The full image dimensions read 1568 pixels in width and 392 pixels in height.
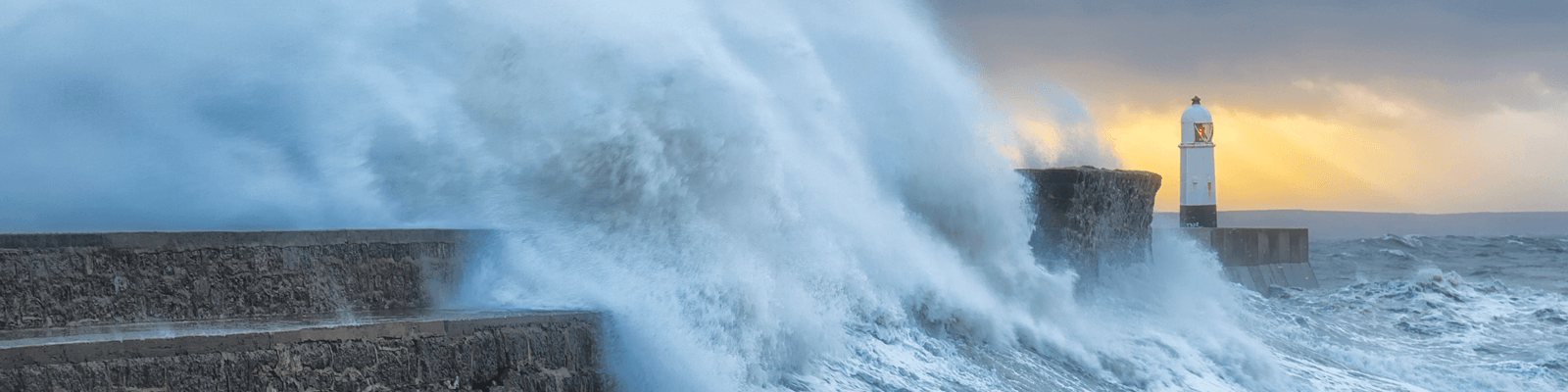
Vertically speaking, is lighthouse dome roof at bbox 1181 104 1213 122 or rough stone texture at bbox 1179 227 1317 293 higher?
lighthouse dome roof at bbox 1181 104 1213 122

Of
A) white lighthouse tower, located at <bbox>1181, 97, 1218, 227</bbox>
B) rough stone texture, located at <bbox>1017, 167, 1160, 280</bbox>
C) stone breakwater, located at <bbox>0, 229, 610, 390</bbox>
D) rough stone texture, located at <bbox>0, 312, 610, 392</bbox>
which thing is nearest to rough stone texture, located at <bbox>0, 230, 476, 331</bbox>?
stone breakwater, located at <bbox>0, 229, 610, 390</bbox>

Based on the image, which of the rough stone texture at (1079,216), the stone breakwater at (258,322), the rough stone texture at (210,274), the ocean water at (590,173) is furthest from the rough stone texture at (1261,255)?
the stone breakwater at (258,322)

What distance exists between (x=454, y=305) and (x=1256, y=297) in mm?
Result: 11642

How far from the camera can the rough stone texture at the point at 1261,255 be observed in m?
16.0

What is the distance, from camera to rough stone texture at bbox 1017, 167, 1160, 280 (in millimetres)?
9867

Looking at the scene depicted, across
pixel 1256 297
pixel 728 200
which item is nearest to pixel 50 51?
pixel 728 200

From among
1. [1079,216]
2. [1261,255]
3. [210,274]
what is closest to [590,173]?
[210,274]

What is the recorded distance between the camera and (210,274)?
432 centimetres

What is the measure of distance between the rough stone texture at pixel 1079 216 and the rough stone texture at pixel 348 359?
5761 millimetres

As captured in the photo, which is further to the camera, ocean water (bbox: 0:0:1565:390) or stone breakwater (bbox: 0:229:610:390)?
ocean water (bbox: 0:0:1565:390)

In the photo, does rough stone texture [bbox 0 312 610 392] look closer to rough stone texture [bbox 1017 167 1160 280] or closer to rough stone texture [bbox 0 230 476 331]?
rough stone texture [bbox 0 230 476 331]

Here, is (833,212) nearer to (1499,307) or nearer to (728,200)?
(728,200)

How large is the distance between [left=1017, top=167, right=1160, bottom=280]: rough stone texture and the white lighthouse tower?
7239 millimetres

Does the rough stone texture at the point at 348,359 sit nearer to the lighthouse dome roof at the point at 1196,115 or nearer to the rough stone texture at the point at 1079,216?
the rough stone texture at the point at 1079,216
